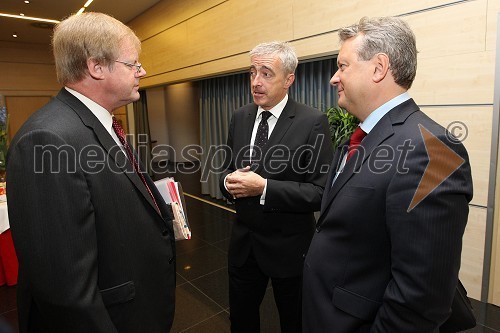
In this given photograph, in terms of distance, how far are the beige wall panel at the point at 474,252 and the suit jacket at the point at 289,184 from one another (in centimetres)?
154

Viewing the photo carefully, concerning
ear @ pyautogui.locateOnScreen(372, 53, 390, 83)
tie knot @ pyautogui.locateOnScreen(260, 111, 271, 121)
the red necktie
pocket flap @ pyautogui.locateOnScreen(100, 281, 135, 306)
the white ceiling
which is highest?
the white ceiling

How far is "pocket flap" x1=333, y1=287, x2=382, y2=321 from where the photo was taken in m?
1.01

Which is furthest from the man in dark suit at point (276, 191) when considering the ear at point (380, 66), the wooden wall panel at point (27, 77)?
the wooden wall panel at point (27, 77)

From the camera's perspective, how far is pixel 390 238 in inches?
37.5

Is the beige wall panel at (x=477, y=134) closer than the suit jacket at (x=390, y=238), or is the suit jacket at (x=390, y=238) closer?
the suit jacket at (x=390, y=238)

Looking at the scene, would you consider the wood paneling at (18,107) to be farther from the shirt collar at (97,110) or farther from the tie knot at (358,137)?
the tie knot at (358,137)

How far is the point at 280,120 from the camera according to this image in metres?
1.80

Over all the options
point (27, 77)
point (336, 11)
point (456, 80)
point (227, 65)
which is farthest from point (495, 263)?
point (27, 77)

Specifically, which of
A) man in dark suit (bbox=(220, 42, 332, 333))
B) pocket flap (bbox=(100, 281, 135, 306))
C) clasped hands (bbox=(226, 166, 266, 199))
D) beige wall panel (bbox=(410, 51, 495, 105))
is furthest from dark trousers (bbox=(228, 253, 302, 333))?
beige wall panel (bbox=(410, 51, 495, 105))

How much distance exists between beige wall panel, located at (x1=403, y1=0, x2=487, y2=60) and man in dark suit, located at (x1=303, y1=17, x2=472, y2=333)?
5.49ft

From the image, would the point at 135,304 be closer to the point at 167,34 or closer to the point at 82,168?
the point at 82,168

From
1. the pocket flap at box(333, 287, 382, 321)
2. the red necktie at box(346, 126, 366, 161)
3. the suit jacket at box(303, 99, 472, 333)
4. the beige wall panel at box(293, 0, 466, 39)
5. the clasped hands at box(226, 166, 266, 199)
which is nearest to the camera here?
the suit jacket at box(303, 99, 472, 333)

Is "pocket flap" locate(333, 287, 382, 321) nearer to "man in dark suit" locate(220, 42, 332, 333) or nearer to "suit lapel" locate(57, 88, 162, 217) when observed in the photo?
"man in dark suit" locate(220, 42, 332, 333)

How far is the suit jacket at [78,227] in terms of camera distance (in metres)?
0.90
